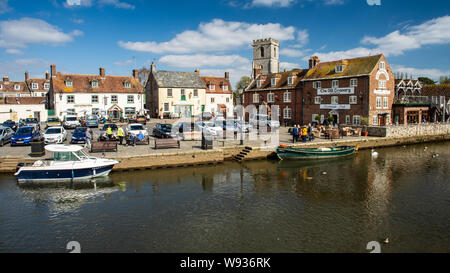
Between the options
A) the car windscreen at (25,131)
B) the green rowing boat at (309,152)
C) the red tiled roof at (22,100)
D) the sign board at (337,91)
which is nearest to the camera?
the car windscreen at (25,131)

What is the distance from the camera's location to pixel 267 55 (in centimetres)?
8269

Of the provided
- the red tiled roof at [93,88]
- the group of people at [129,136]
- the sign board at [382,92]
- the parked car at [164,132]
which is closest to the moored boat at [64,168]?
the group of people at [129,136]

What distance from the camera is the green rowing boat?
26.9m

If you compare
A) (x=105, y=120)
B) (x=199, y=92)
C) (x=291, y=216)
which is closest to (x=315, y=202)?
(x=291, y=216)

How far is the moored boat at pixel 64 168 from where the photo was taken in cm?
1859

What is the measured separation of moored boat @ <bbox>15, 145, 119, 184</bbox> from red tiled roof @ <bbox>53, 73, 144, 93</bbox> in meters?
33.6

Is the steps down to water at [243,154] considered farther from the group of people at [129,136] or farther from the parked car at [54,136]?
the parked car at [54,136]

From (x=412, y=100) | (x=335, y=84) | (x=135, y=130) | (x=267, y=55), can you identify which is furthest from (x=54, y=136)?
(x=267, y=55)

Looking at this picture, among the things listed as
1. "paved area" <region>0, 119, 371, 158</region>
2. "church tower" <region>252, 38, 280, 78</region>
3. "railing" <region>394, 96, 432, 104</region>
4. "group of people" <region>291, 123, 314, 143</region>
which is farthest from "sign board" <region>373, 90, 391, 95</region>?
"church tower" <region>252, 38, 280, 78</region>

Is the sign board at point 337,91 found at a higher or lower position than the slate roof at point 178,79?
lower

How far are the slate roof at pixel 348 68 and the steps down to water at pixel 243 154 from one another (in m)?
21.2

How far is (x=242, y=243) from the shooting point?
38.4ft

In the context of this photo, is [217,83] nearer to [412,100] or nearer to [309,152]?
[412,100]
